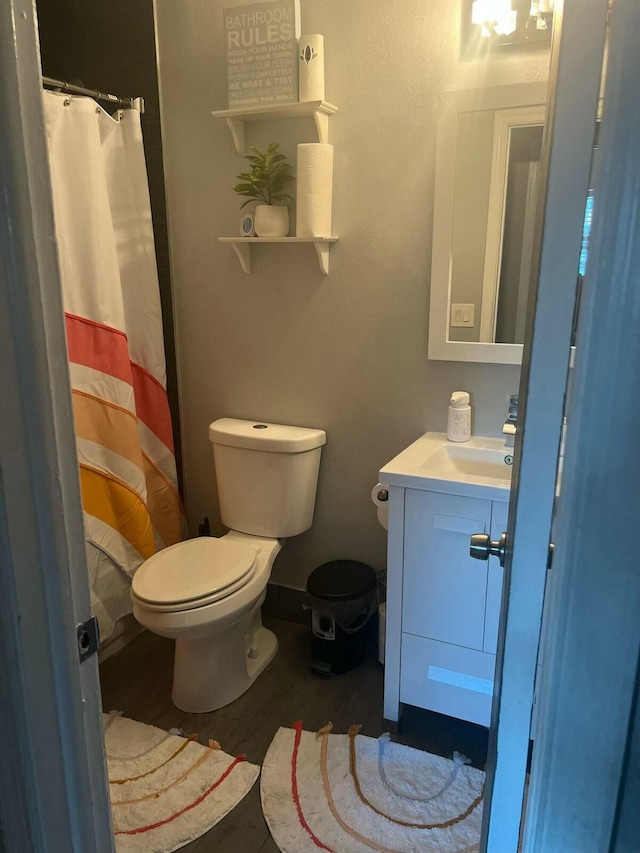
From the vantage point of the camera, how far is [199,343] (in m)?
2.56

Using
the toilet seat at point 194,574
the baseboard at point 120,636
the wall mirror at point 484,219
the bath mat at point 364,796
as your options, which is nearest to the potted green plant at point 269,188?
the wall mirror at point 484,219

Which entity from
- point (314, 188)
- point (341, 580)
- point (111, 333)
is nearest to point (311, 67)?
point (314, 188)

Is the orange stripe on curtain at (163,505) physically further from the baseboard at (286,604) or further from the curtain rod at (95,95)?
the curtain rod at (95,95)

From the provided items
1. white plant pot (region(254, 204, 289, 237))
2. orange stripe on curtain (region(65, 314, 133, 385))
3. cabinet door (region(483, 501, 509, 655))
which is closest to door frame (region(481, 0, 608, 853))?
cabinet door (region(483, 501, 509, 655))

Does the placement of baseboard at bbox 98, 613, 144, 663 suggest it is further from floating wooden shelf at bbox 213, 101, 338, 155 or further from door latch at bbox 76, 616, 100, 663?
floating wooden shelf at bbox 213, 101, 338, 155

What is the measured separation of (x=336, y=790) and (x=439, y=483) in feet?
2.92

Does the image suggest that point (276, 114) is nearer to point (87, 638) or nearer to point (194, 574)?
point (194, 574)

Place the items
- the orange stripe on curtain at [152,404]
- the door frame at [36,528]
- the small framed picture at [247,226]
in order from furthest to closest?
the orange stripe on curtain at [152,404] → the small framed picture at [247,226] → the door frame at [36,528]

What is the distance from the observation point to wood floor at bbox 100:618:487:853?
196cm

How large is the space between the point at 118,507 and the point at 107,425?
292 millimetres

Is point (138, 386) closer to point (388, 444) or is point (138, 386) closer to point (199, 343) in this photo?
point (199, 343)

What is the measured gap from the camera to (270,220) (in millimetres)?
2193

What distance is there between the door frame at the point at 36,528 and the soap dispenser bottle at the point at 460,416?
148 cm

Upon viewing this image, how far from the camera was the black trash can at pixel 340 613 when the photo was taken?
2178mm
